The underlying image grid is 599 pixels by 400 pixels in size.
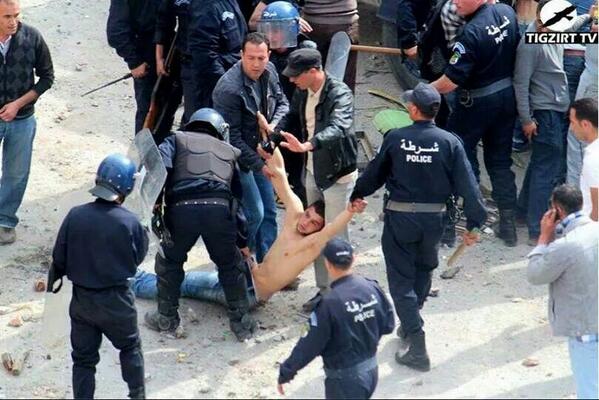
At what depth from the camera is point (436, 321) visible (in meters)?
8.60

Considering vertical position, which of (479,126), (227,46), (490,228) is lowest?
(490,228)

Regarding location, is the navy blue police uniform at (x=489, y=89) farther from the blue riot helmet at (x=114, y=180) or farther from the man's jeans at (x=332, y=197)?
the blue riot helmet at (x=114, y=180)

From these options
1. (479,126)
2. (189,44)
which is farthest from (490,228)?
(189,44)

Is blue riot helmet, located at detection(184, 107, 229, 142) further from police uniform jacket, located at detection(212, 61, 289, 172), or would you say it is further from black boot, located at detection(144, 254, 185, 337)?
black boot, located at detection(144, 254, 185, 337)

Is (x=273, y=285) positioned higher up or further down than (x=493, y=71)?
further down

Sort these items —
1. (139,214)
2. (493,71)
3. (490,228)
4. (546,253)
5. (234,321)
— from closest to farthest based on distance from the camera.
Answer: (546,253)
(139,214)
(234,321)
(493,71)
(490,228)

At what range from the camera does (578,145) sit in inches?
369

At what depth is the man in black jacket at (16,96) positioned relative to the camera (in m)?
9.20

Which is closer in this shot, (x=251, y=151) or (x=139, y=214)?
(x=139, y=214)

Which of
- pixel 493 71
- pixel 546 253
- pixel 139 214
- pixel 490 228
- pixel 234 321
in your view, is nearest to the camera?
pixel 546 253

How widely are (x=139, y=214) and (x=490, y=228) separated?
3275 mm

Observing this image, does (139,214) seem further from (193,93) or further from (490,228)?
(490,228)

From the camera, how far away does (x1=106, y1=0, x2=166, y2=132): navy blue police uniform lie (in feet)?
32.4

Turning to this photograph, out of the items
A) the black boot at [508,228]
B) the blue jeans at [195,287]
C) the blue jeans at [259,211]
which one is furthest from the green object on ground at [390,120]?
the blue jeans at [195,287]
